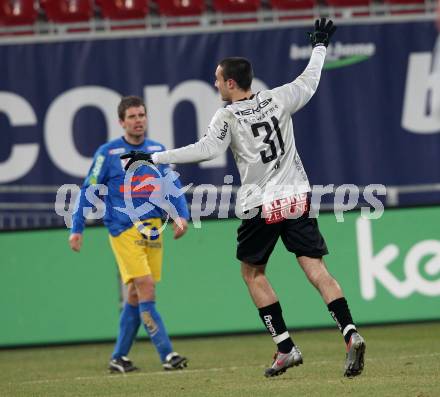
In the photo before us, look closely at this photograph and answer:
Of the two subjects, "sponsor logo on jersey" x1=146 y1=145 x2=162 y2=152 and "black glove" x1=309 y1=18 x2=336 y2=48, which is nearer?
"black glove" x1=309 y1=18 x2=336 y2=48

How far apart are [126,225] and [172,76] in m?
5.97

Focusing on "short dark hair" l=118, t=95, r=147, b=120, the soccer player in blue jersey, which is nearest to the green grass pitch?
the soccer player in blue jersey

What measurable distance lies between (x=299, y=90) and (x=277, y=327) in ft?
5.11

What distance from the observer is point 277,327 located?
275 inches

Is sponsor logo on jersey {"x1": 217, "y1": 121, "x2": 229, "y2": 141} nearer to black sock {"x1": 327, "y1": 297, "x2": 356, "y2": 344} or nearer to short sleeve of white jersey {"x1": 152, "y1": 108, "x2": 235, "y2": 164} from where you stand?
short sleeve of white jersey {"x1": 152, "y1": 108, "x2": 235, "y2": 164}

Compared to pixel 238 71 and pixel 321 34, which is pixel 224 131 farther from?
pixel 321 34

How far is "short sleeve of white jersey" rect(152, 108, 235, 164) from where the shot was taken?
21.8 ft

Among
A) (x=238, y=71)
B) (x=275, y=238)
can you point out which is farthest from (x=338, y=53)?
(x=275, y=238)

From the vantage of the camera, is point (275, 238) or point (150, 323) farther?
point (150, 323)

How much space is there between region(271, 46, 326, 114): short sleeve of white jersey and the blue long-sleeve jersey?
1.87 meters

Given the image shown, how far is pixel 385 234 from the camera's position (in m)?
10.9

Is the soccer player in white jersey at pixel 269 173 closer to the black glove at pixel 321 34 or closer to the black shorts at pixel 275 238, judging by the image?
the black shorts at pixel 275 238

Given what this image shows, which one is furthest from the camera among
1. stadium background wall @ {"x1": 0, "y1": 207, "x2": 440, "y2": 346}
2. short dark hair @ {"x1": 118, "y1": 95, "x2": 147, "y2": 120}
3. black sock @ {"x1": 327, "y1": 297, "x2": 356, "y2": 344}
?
stadium background wall @ {"x1": 0, "y1": 207, "x2": 440, "y2": 346}

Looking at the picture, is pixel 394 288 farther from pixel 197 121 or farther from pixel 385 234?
pixel 197 121
